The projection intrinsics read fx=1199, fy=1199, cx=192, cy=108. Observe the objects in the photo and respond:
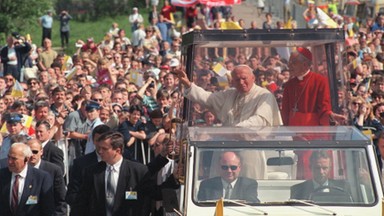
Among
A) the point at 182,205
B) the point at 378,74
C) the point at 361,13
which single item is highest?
the point at 361,13

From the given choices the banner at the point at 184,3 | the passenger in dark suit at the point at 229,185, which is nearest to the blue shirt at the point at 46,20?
the banner at the point at 184,3

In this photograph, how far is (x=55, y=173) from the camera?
42.8 ft

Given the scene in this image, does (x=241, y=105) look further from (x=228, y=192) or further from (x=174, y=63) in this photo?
(x=174, y=63)

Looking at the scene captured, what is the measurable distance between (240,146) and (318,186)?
78cm

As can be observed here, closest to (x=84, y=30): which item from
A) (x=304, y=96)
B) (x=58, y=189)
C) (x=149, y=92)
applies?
(x=149, y=92)

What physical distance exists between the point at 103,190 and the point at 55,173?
112cm

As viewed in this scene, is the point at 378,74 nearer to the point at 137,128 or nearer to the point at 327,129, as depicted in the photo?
the point at 137,128

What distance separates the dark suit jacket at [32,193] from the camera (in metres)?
12.6

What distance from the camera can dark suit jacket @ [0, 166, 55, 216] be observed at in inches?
496

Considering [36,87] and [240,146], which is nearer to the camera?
[240,146]

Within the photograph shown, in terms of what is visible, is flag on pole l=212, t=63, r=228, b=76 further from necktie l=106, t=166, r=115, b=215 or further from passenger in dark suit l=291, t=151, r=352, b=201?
passenger in dark suit l=291, t=151, r=352, b=201

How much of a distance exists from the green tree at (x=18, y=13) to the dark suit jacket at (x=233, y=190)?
2448cm

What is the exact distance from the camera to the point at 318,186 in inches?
417

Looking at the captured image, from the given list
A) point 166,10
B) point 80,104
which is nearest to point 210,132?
point 80,104
